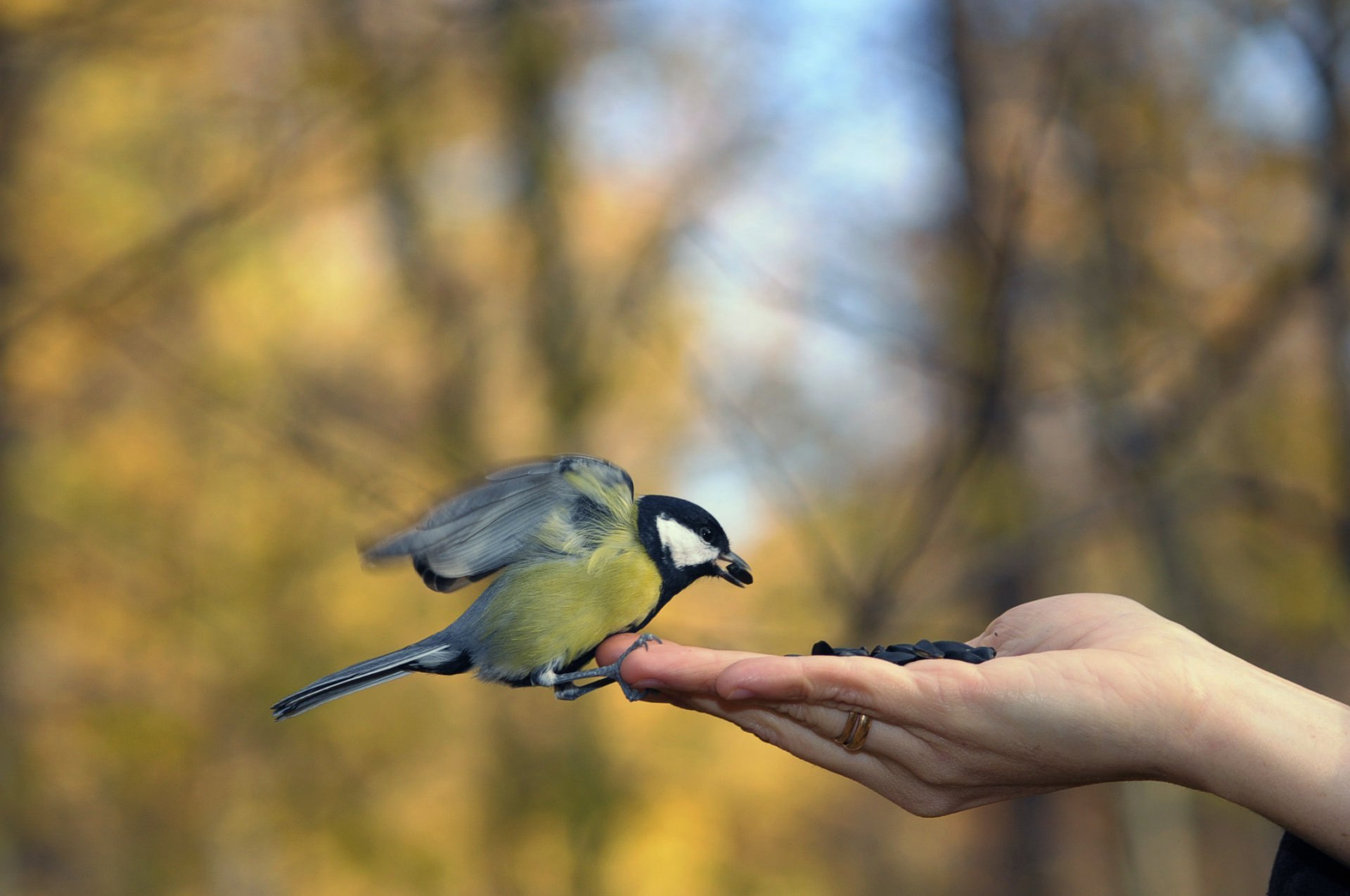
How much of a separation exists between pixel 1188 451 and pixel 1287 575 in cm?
106

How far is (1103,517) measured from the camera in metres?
3.51

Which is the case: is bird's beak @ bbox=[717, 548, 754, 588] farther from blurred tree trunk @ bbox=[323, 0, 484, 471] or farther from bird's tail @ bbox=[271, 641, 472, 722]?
blurred tree trunk @ bbox=[323, 0, 484, 471]

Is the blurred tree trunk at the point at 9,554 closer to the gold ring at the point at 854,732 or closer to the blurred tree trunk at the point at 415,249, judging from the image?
the blurred tree trunk at the point at 415,249

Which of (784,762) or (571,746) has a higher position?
(784,762)

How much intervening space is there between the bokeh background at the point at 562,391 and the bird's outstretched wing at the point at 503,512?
1.11 metres

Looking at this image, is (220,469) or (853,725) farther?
(220,469)

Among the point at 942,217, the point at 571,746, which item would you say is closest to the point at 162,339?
the point at 571,746

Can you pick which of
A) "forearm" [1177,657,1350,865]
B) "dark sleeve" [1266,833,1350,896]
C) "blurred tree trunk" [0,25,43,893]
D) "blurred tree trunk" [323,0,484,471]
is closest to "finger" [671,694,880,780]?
"forearm" [1177,657,1350,865]

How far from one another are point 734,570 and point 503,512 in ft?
1.73

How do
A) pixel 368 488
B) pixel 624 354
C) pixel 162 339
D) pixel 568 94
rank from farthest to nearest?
pixel 162 339 < pixel 568 94 < pixel 624 354 < pixel 368 488

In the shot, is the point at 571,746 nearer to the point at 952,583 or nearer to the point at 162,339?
the point at 952,583

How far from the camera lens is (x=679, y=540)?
2139mm

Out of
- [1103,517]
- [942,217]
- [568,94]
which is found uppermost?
[568,94]

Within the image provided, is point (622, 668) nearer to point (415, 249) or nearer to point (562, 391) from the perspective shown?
point (562, 391)
